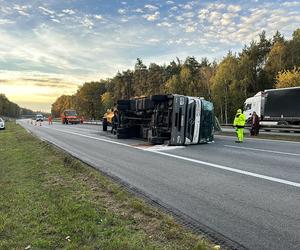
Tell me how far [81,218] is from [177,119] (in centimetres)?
1070

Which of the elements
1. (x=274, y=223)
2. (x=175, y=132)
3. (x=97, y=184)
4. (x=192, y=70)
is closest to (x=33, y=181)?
(x=97, y=184)

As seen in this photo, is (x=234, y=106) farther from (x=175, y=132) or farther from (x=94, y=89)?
(x=94, y=89)

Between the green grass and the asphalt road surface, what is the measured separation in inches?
22.1

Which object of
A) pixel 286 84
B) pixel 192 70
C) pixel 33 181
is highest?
pixel 192 70

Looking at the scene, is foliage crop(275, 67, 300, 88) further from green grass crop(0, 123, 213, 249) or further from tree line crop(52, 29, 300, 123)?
green grass crop(0, 123, 213, 249)

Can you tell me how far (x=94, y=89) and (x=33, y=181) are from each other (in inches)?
4040

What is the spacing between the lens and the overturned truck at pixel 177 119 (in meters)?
16.1

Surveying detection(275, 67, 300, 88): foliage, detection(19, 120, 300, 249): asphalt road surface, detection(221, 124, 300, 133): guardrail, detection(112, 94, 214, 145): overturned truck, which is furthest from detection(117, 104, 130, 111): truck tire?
detection(275, 67, 300, 88): foliage

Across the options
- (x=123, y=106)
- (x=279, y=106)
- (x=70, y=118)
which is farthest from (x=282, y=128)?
(x=70, y=118)

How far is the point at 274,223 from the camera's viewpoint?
5230mm

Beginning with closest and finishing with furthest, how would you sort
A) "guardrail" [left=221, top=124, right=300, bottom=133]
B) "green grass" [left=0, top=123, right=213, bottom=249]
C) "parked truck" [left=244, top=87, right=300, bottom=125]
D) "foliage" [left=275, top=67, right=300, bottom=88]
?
1. "green grass" [left=0, top=123, right=213, bottom=249]
2. "guardrail" [left=221, top=124, right=300, bottom=133]
3. "parked truck" [left=244, top=87, right=300, bottom=125]
4. "foliage" [left=275, top=67, right=300, bottom=88]

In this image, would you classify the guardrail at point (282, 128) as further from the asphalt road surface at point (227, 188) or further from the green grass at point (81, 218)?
the green grass at point (81, 218)

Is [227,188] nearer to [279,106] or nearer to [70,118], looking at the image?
[279,106]

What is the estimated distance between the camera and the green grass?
466cm
